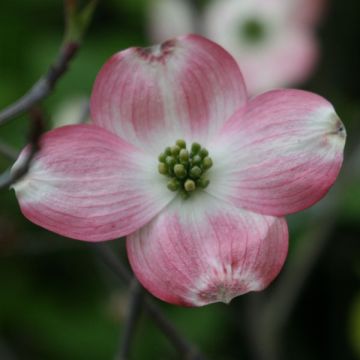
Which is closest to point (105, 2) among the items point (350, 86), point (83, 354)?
point (350, 86)

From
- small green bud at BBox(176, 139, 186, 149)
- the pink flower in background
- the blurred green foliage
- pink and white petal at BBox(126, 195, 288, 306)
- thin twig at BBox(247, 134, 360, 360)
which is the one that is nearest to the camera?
pink and white petal at BBox(126, 195, 288, 306)

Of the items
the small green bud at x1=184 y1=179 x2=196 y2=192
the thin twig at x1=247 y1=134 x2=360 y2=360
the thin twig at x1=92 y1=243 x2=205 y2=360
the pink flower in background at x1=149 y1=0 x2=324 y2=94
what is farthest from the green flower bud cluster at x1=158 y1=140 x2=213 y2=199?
the pink flower in background at x1=149 y1=0 x2=324 y2=94

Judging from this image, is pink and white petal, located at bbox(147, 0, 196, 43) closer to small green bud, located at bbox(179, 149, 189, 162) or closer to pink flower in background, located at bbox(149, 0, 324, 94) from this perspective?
pink flower in background, located at bbox(149, 0, 324, 94)

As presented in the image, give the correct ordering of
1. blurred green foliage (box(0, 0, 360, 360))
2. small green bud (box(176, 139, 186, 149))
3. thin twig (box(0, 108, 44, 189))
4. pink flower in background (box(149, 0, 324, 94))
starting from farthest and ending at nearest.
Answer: pink flower in background (box(149, 0, 324, 94)), blurred green foliage (box(0, 0, 360, 360)), small green bud (box(176, 139, 186, 149)), thin twig (box(0, 108, 44, 189))

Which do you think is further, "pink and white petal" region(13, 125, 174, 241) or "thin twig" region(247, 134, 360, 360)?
"thin twig" region(247, 134, 360, 360)

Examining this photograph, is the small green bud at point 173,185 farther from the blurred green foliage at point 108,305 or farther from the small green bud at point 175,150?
the blurred green foliage at point 108,305

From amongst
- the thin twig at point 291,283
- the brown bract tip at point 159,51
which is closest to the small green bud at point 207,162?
the brown bract tip at point 159,51

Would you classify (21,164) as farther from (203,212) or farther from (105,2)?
(105,2)

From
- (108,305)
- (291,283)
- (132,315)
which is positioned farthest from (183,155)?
(108,305)
